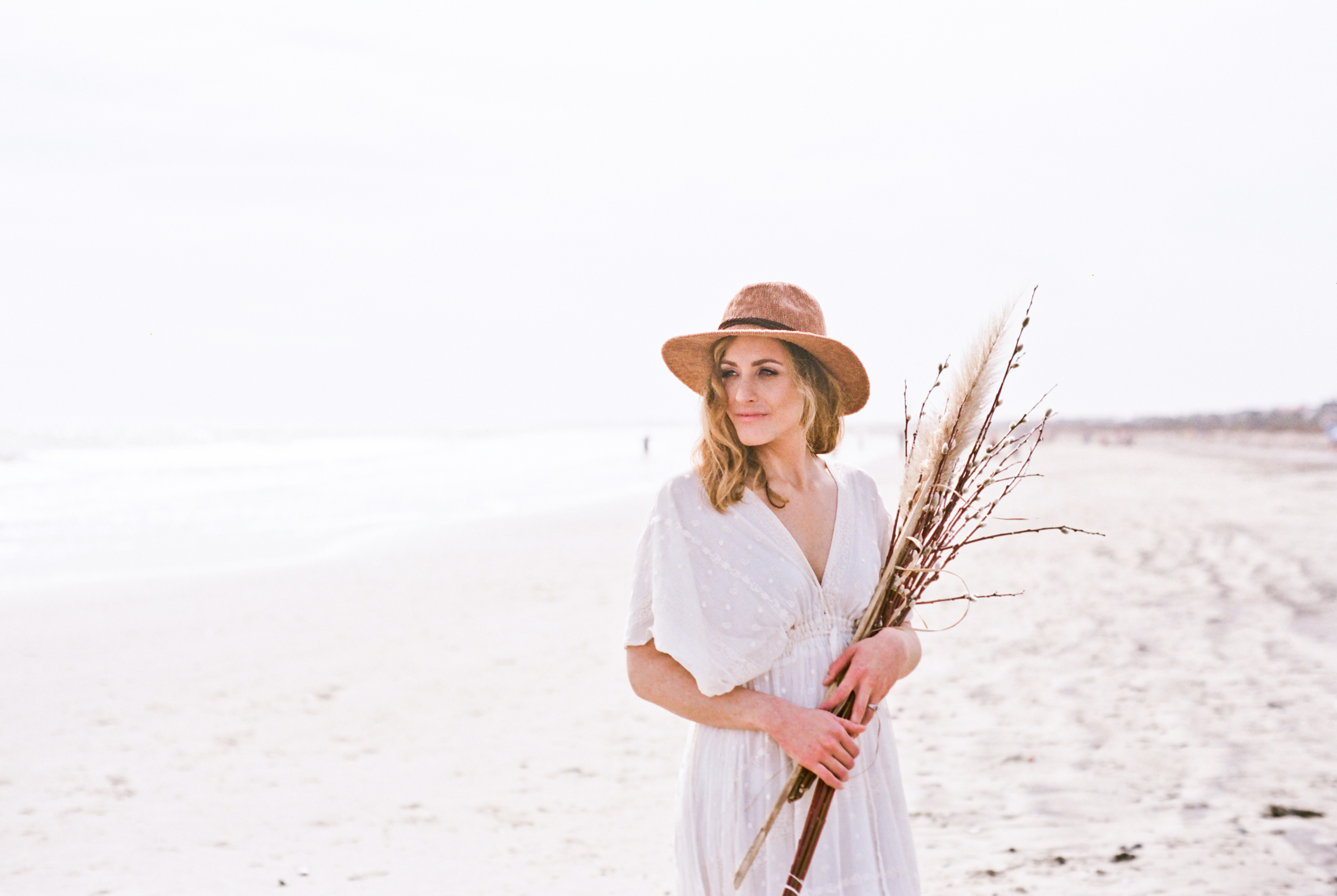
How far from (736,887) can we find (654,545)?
1.97 ft

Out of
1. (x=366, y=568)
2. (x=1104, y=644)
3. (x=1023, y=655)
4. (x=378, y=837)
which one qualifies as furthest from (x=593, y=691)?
(x=366, y=568)

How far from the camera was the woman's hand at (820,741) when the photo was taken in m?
1.49

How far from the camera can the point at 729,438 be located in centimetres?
173

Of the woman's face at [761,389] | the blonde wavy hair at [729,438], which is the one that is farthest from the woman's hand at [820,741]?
the woman's face at [761,389]

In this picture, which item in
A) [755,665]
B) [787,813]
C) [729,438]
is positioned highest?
[729,438]

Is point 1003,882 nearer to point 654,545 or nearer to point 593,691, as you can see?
point 654,545

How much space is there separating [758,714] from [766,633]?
0.14m

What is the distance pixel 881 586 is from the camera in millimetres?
1671

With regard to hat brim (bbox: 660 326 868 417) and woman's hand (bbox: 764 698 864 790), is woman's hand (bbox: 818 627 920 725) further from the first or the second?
hat brim (bbox: 660 326 868 417)

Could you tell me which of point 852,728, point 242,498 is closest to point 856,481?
point 852,728

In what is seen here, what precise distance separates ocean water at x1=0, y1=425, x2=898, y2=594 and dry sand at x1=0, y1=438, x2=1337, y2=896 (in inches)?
69.7

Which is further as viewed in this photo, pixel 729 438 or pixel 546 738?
pixel 546 738

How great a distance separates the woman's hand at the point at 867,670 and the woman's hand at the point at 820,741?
0.04 m

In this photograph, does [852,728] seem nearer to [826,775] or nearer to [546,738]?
[826,775]
